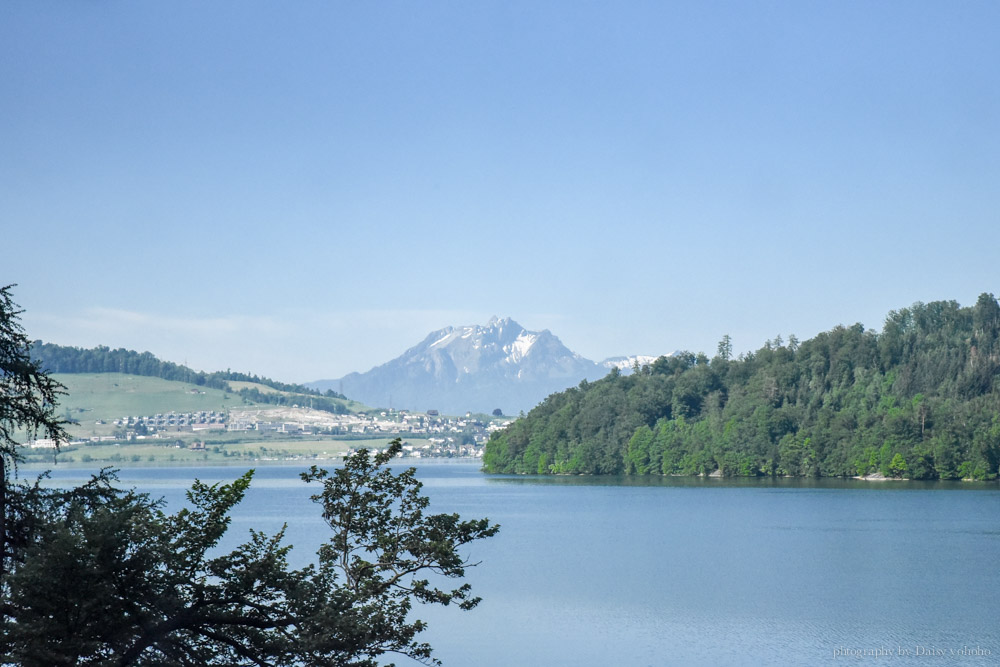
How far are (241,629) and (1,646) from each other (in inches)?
133

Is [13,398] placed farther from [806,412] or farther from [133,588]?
[806,412]

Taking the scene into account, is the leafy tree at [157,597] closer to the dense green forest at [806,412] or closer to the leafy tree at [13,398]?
Answer: the leafy tree at [13,398]

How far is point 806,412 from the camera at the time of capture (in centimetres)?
15525

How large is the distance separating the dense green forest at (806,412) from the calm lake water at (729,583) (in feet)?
109

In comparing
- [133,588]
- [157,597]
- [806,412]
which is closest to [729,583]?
[157,597]

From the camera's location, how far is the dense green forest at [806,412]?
135250 mm

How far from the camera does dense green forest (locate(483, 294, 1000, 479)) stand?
444 feet

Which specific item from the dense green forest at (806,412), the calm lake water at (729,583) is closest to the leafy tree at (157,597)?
the calm lake water at (729,583)

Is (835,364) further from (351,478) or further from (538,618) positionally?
(351,478)

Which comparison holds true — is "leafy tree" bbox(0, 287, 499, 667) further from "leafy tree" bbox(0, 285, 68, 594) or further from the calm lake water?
the calm lake water

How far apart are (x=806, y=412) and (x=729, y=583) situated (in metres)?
108

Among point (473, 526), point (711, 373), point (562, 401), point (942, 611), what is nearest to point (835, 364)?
point (711, 373)

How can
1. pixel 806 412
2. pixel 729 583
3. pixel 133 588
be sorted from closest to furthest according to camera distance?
pixel 133 588, pixel 729 583, pixel 806 412

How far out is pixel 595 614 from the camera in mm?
44781
